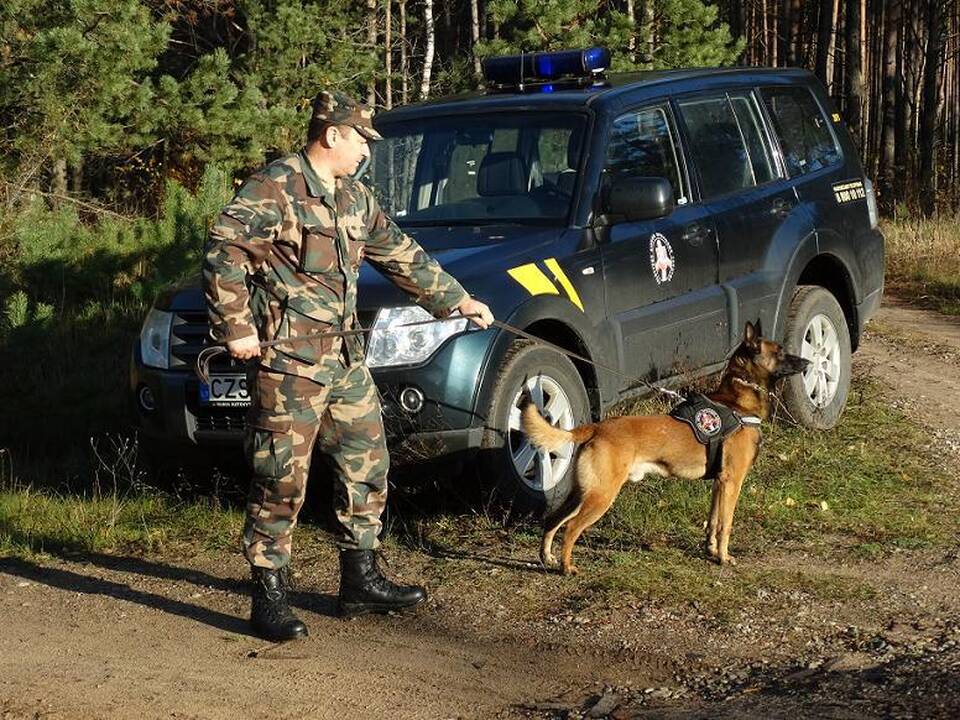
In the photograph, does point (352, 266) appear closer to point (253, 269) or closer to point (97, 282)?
point (253, 269)

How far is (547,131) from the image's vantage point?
22.1 ft

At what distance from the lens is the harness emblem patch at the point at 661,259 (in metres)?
6.74

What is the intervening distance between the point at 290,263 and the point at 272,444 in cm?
60

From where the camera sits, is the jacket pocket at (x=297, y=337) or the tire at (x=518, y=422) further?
the tire at (x=518, y=422)

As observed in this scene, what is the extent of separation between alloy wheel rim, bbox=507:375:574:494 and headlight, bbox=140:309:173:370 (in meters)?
1.54

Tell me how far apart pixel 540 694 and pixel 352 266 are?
1.54 metres

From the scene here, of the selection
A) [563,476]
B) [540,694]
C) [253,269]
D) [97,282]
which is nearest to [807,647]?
[540,694]

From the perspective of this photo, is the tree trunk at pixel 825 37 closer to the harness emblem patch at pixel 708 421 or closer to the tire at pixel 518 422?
the tire at pixel 518 422

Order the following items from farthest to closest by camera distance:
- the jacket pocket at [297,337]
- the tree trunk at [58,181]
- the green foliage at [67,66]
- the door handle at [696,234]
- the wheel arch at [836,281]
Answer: the tree trunk at [58,181]
the green foliage at [67,66]
the wheel arch at [836,281]
the door handle at [696,234]
the jacket pocket at [297,337]

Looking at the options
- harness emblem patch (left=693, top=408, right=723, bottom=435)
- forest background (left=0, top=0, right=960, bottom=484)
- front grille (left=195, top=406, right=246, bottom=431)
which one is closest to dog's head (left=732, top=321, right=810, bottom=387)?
harness emblem patch (left=693, top=408, right=723, bottom=435)

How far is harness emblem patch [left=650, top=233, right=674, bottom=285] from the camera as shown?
674cm

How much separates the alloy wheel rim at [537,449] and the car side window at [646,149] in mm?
1171

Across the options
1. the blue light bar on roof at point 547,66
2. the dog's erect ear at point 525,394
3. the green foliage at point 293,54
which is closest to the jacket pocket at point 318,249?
the dog's erect ear at point 525,394

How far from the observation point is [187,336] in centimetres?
612
